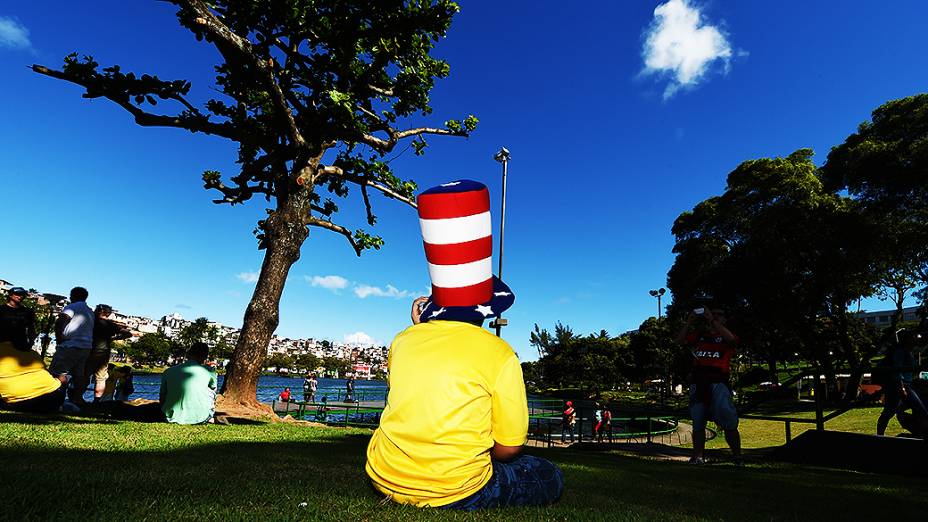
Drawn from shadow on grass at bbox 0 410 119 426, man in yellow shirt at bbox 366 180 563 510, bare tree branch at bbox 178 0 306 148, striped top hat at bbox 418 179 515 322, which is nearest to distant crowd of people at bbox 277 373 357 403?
shadow on grass at bbox 0 410 119 426

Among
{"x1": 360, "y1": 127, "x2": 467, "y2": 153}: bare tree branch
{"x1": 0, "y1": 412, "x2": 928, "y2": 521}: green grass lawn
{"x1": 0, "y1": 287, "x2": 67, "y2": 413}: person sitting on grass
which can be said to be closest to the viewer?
{"x1": 0, "y1": 412, "x2": 928, "y2": 521}: green grass lawn

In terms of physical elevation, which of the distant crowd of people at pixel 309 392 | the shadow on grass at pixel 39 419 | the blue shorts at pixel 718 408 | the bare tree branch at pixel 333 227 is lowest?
the distant crowd of people at pixel 309 392

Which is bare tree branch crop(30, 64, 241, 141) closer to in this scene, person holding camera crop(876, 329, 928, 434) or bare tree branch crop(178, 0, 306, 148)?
bare tree branch crop(178, 0, 306, 148)

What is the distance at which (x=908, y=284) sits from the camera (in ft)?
77.4

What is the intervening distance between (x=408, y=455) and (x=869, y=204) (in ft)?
78.6

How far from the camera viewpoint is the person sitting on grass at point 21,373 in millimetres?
5715

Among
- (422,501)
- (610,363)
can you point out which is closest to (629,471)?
(422,501)

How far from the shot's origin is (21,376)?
593 centimetres

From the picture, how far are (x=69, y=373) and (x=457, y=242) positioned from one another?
8.53 meters

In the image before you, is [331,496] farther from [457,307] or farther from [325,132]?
[325,132]

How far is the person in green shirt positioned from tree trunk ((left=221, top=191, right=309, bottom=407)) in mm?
1587

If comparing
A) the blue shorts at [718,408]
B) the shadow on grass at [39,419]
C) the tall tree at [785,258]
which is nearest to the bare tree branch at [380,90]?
the shadow on grass at [39,419]

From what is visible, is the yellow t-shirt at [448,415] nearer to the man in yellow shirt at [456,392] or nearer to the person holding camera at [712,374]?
the man in yellow shirt at [456,392]

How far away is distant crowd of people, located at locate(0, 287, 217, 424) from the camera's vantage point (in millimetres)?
5820
